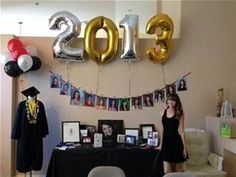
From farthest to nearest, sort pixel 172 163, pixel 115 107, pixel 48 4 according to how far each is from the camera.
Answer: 1. pixel 48 4
2. pixel 115 107
3. pixel 172 163

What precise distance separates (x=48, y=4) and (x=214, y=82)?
10.2 ft

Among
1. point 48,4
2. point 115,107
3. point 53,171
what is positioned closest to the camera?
point 53,171

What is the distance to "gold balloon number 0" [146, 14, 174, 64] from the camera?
5.26 metres

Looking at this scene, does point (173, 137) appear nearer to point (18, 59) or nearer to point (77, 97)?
point (77, 97)

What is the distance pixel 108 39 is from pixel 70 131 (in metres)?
1.50

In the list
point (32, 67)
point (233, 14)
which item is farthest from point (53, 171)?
point (233, 14)

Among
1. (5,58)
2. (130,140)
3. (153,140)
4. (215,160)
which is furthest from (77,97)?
(215,160)

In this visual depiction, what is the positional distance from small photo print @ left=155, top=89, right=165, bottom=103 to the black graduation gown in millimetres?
1774

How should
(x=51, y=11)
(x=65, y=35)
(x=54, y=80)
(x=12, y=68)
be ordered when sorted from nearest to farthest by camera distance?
(x=12, y=68) → (x=65, y=35) → (x=54, y=80) → (x=51, y=11)

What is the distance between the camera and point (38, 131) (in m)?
5.11

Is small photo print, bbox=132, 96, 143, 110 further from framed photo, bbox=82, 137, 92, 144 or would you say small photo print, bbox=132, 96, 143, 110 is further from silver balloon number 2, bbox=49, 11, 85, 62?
silver balloon number 2, bbox=49, 11, 85, 62

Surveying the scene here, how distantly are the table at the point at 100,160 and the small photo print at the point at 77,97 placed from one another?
0.92m

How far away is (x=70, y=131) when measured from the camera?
5336mm

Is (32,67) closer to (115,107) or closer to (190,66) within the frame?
(115,107)
